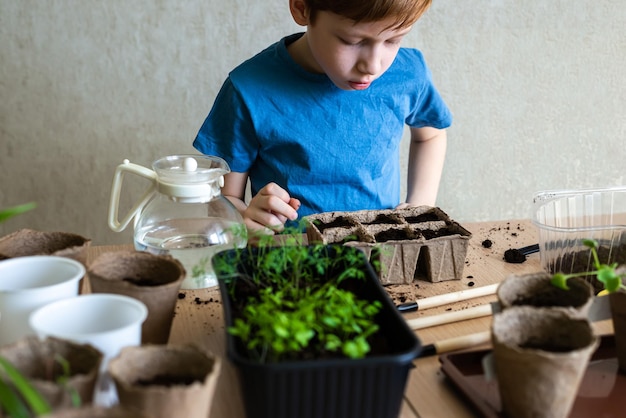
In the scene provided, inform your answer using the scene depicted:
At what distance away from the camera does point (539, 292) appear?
2.72ft

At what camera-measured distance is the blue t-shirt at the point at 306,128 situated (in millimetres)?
1439

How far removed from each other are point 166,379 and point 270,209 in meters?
0.57

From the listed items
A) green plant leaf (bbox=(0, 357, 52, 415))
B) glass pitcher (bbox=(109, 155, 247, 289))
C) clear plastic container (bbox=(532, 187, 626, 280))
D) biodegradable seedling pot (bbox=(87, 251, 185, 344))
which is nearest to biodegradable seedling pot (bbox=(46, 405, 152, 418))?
green plant leaf (bbox=(0, 357, 52, 415))

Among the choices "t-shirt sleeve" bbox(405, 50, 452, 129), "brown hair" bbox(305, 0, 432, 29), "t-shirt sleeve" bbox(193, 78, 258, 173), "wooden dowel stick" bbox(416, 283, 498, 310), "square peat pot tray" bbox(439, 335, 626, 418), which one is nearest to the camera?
"square peat pot tray" bbox(439, 335, 626, 418)

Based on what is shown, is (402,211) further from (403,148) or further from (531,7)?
(531,7)

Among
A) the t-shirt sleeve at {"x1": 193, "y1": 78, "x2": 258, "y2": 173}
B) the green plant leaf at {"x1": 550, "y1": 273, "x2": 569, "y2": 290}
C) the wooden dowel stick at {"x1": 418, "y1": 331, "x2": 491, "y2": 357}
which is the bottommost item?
the wooden dowel stick at {"x1": 418, "y1": 331, "x2": 491, "y2": 357}

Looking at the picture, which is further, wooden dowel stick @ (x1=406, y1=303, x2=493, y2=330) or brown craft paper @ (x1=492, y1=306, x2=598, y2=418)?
wooden dowel stick @ (x1=406, y1=303, x2=493, y2=330)

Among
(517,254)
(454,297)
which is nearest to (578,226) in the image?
(517,254)

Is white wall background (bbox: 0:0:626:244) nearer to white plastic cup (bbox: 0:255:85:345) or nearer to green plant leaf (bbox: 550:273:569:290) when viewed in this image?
white plastic cup (bbox: 0:255:85:345)

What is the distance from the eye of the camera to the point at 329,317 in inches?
29.2

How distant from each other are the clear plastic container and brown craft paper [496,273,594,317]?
250 mm

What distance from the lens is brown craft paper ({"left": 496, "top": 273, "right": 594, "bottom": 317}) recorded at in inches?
31.5

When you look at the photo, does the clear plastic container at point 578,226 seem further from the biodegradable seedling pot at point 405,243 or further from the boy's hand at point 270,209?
the boy's hand at point 270,209

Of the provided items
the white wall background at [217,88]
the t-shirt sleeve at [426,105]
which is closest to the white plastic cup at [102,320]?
the t-shirt sleeve at [426,105]
